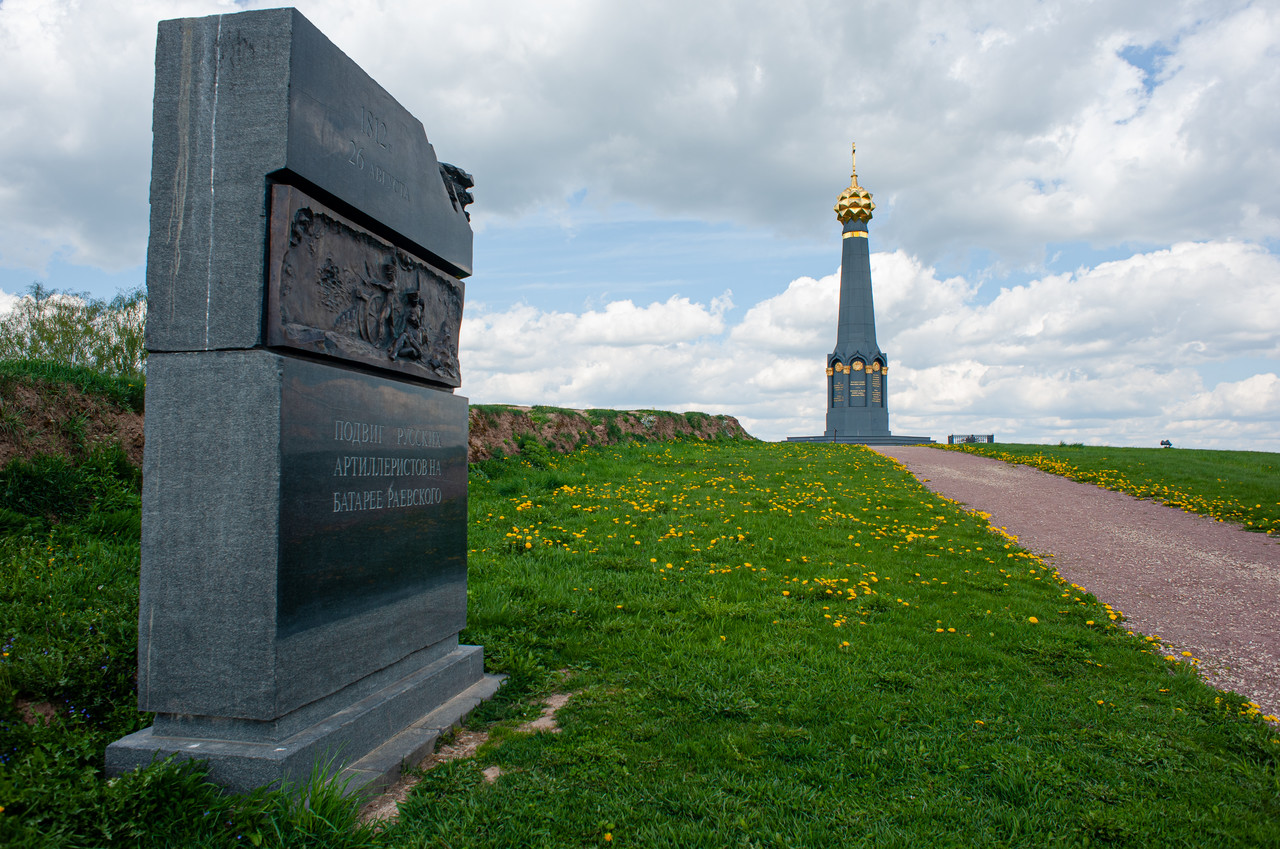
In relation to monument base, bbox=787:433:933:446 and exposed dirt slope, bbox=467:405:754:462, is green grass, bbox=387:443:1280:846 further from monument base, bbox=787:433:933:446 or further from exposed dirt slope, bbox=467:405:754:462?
monument base, bbox=787:433:933:446

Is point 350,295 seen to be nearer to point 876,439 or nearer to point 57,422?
point 57,422

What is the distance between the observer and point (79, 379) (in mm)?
7578

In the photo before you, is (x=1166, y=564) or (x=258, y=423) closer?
(x=258, y=423)

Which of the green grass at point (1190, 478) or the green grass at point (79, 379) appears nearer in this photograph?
the green grass at point (79, 379)

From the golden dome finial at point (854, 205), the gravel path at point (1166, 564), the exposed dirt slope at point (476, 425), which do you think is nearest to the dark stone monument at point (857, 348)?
the golden dome finial at point (854, 205)

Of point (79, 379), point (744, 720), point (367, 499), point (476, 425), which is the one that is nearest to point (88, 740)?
point (367, 499)

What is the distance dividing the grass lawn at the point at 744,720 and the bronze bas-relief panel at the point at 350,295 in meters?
2.13

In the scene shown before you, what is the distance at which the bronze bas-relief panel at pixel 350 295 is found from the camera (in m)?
3.44

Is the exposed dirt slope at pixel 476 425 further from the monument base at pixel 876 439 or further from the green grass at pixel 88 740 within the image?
the monument base at pixel 876 439

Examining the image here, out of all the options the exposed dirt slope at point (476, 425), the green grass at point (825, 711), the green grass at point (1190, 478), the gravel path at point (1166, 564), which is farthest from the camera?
the green grass at point (1190, 478)

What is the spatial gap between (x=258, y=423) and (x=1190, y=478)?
60.9ft

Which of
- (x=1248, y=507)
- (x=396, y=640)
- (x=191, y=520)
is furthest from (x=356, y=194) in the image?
(x=1248, y=507)

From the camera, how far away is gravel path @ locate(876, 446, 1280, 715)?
5.91 m

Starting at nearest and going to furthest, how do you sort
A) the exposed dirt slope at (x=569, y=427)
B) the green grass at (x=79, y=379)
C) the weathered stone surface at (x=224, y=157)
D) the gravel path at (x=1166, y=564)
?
the weathered stone surface at (x=224, y=157), the gravel path at (x=1166, y=564), the green grass at (x=79, y=379), the exposed dirt slope at (x=569, y=427)
